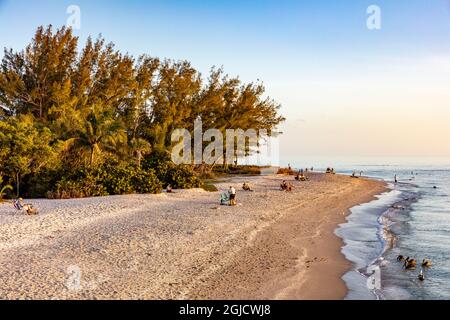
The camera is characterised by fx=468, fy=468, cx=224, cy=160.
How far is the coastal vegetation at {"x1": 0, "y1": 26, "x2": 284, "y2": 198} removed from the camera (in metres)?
25.7

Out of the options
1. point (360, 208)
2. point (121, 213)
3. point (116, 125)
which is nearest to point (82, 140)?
point (116, 125)

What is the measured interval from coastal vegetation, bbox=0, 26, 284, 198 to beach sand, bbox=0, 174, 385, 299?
4.52 m

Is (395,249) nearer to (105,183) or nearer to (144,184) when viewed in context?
(144,184)

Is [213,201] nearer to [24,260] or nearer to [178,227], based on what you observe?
[178,227]

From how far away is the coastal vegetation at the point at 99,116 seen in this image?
84.3ft

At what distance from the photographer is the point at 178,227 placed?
A: 1628 cm

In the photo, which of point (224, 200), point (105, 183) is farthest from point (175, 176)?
point (224, 200)

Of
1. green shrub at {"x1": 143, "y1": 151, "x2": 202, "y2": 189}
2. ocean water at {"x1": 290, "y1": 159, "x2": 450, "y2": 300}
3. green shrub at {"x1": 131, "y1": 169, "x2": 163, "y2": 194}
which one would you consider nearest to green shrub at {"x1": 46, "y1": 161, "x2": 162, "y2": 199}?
green shrub at {"x1": 131, "y1": 169, "x2": 163, "y2": 194}

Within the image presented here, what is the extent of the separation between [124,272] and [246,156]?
49.4 m

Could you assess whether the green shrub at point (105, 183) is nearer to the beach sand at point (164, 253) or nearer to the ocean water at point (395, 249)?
the beach sand at point (164, 253)

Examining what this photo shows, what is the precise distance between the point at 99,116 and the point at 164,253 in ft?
64.7

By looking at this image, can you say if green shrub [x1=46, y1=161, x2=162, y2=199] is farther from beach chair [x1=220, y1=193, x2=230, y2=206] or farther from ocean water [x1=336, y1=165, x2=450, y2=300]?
ocean water [x1=336, y1=165, x2=450, y2=300]

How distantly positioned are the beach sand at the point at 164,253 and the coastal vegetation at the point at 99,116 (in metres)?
4.52

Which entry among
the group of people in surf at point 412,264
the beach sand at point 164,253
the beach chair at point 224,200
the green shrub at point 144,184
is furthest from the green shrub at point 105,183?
the group of people in surf at point 412,264
